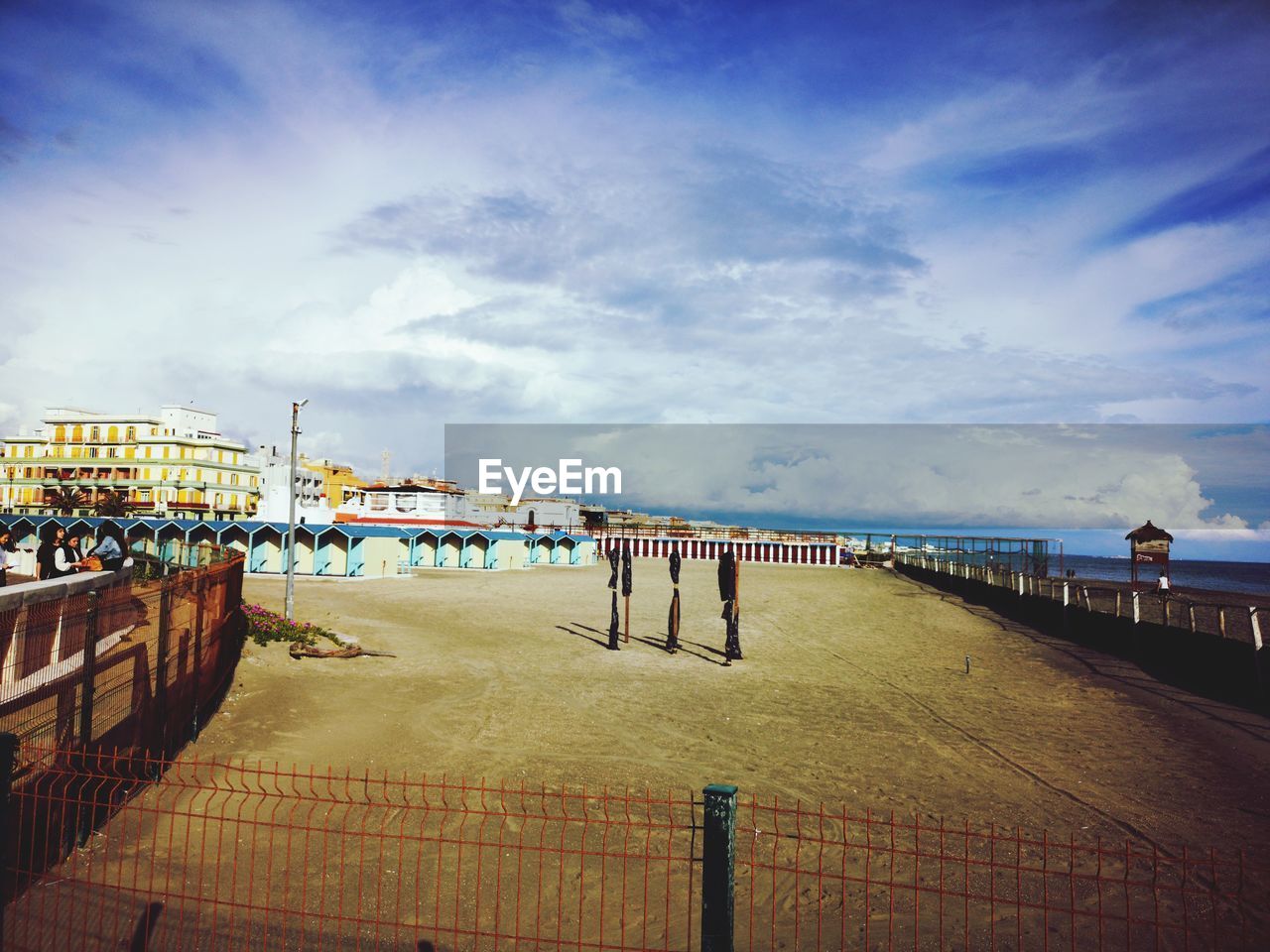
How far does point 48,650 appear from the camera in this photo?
668cm

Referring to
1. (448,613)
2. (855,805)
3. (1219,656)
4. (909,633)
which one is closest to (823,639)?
(909,633)

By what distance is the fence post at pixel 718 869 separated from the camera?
380 centimetres

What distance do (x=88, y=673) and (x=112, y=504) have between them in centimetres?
8399

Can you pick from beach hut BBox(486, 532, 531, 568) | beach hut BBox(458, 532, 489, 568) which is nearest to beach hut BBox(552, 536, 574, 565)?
beach hut BBox(486, 532, 531, 568)

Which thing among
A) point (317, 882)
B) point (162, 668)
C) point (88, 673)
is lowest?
point (317, 882)

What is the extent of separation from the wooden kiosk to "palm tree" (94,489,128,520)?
255ft

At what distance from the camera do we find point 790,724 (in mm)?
12992

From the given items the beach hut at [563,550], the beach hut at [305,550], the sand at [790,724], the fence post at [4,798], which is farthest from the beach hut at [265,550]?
the fence post at [4,798]

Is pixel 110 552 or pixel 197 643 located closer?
pixel 197 643

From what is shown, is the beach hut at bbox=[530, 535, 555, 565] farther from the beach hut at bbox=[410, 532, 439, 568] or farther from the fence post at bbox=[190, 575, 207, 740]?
the fence post at bbox=[190, 575, 207, 740]

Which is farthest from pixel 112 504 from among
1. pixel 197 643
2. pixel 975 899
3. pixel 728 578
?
pixel 975 899

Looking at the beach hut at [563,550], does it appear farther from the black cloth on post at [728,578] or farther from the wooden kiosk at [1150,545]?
the black cloth on post at [728,578]

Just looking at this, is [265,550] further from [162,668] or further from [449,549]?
[162,668]

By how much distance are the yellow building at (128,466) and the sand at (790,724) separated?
7362cm
